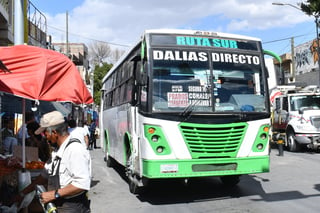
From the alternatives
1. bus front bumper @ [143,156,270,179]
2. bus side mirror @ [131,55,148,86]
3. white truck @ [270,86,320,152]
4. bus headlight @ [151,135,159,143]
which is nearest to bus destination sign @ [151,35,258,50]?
bus side mirror @ [131,55,148,86]

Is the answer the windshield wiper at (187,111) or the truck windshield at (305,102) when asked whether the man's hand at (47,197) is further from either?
the truck windshield at (305,102)

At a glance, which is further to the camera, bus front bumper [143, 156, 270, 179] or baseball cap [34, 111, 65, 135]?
bus front bumper [143, 156, 270, 179]

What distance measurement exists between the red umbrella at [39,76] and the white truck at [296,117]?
11.8m

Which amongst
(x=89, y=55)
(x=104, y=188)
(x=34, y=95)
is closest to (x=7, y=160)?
(x=34, y=95)

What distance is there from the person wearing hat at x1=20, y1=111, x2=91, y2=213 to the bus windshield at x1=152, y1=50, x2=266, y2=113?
3.50 metres

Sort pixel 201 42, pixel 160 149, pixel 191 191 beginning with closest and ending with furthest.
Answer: pixel 160 149 → pixel 201 42 → pixel 191 191

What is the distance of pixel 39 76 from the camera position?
5039 mm

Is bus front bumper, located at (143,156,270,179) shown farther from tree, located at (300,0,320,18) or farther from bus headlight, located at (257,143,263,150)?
tree, located at (300,0,320,18)

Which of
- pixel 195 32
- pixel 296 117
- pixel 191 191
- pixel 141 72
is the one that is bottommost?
pixel 191 191

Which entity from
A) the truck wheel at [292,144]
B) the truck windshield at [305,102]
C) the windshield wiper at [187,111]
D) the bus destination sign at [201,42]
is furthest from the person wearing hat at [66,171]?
the truck windshield at [305,102]

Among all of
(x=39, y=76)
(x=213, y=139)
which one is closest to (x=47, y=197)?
(x=39, y=76)

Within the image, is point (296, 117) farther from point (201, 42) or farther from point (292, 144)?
point (201, 42)

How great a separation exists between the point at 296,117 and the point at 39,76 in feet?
46.5

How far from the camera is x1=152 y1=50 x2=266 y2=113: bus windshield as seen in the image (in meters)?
7.30
